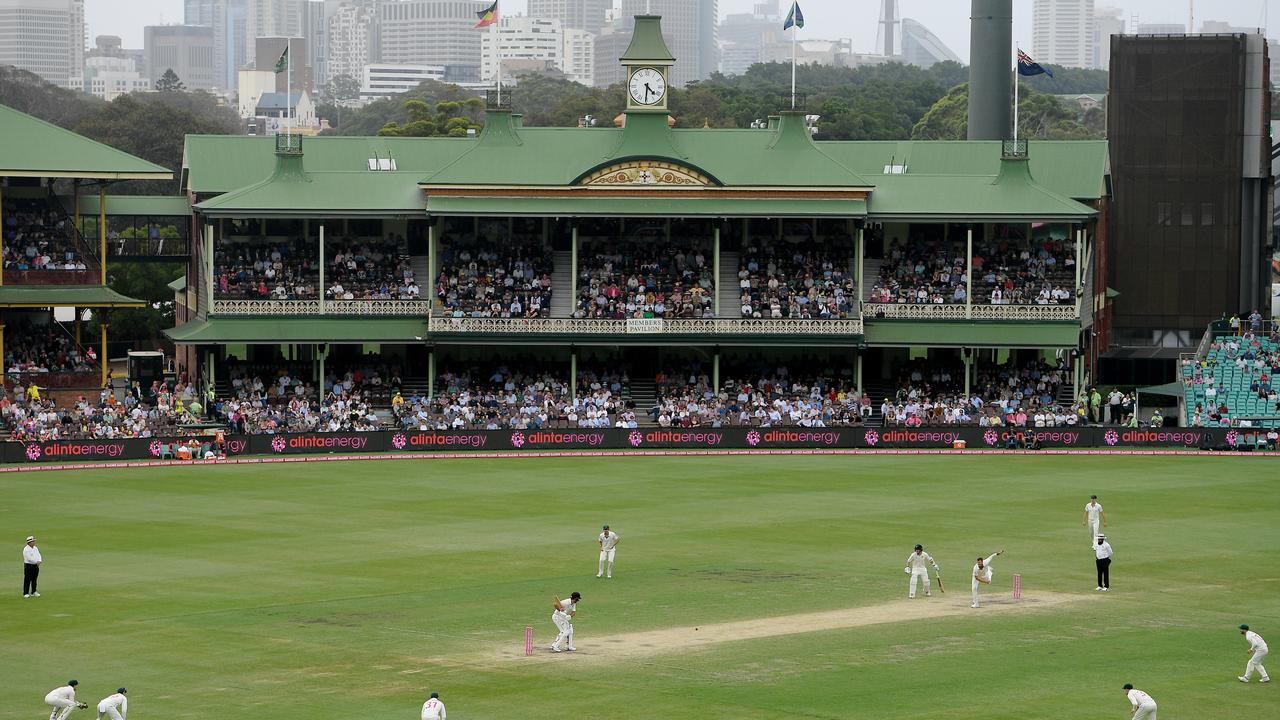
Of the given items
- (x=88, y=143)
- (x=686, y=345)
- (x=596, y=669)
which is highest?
(x=88, y=143)

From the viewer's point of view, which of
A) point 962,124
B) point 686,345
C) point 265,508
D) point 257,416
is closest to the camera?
point 265,508

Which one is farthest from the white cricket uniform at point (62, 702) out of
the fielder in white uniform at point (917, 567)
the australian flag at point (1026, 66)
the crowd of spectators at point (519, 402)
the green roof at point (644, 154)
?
the australian flag at point (1026, 66)

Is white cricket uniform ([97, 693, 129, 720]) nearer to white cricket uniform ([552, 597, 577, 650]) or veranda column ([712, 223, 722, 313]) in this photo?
white cricket uniform ([552, 597, 577, 650])

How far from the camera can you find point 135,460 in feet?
195

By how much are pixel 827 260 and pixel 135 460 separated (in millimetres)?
27409

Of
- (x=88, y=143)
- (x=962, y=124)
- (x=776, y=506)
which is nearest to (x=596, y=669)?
(x=776, y=506)

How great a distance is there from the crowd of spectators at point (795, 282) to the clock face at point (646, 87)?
6.82 m

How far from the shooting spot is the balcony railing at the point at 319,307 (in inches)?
2709

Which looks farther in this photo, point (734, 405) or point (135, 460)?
point (734, 405)

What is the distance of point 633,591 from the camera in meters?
36.9

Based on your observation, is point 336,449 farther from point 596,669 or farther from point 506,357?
point 596,669

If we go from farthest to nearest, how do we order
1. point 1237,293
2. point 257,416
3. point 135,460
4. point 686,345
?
point 1237,293 < point 686,345 < point 257,416 < point 135,460

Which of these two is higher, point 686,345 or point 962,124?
point 962,124

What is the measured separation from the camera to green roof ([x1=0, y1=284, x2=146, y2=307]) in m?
67.9
